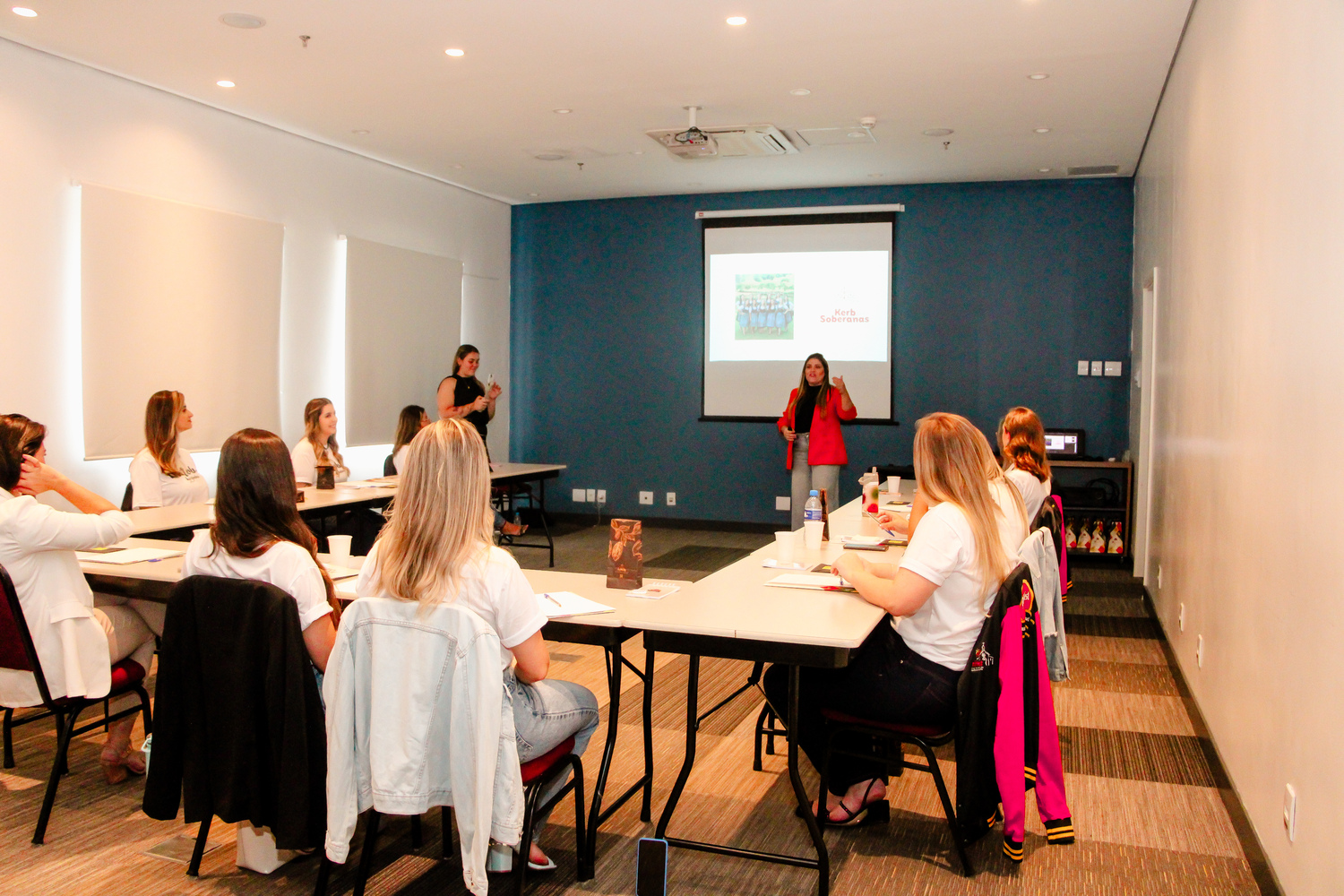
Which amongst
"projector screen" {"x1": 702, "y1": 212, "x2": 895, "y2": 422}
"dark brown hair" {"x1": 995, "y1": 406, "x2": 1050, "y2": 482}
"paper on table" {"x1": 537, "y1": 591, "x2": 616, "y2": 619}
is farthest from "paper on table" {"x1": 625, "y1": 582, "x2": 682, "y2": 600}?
"projector screen" {"x1": 702, "y1": 212, "x2": 895, "y2": 422}

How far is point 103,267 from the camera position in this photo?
562 cm

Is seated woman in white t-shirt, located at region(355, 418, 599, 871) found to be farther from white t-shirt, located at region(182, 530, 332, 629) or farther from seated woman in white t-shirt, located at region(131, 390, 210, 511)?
seated woman in white t-shirt, located at region(131, 390, 210, 511)

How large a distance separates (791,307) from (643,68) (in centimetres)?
380

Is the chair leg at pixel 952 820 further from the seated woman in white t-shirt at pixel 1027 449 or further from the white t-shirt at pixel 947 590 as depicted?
the seated woman in white t-shirt at pixel 1027 449

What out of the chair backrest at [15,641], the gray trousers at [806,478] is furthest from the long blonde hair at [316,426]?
the gray trousers at [806,478]

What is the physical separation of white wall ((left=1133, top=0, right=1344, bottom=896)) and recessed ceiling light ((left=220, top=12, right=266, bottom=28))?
4.09m

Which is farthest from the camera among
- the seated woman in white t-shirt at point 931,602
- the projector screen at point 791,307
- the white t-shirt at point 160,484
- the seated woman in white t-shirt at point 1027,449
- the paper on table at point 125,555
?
the projector screen at point 791,307

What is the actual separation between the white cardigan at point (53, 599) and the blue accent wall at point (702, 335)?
662 centimetres

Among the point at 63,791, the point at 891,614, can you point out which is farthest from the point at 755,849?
the point at 63,791

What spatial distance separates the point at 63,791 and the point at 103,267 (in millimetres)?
3430

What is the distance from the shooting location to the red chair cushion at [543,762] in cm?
234

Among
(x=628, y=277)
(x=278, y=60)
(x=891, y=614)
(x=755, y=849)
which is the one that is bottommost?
(x=755, y=849)

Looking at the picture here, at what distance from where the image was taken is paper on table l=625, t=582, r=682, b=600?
2.92 metres

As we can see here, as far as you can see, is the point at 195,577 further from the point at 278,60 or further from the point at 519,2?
the point at 278,60
